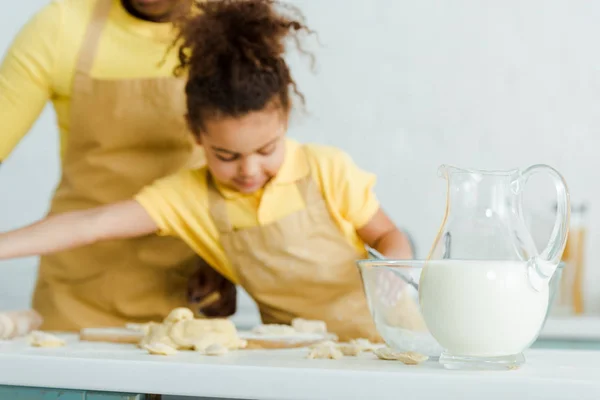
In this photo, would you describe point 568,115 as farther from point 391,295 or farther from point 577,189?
point 391,295

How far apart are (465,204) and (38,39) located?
35.6 inches

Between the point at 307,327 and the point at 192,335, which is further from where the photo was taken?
the point at 307,327

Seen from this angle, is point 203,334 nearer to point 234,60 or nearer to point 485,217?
point 485,217

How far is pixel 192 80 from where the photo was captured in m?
1.21

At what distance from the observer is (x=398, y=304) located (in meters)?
0.70

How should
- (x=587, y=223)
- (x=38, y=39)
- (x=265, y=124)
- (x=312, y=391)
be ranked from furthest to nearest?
(x=587, y=223) < (x=38, y=39) < (x=265, y=124) < (x=312, y=391)

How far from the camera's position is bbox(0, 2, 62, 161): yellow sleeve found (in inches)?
51.0

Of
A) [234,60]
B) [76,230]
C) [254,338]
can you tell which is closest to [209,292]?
[76,230]

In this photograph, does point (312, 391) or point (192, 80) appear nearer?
point (312, 391)

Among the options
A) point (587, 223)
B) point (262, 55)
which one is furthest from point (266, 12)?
point (587, 223)

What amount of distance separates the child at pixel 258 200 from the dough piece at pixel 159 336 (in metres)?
0.37

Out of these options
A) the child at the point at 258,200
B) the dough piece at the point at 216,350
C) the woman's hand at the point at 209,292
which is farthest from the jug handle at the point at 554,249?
the woman's hand at the point at 209,292

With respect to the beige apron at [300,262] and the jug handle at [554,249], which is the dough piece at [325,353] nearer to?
the jug handle at [554,249]

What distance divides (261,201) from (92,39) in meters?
0.41
